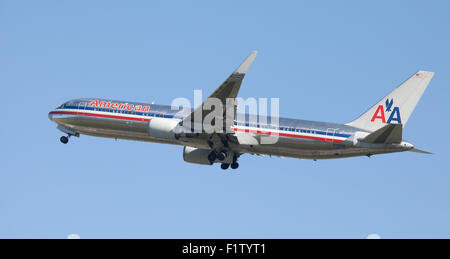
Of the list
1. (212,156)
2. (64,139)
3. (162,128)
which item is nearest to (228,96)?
(162,128)

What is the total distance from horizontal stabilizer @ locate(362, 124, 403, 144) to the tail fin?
489cm

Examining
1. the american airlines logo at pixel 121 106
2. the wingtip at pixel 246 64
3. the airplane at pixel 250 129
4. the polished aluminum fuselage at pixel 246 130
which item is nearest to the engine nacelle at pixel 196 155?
the airplane at pixel 250 129

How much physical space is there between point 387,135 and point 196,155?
753 inches

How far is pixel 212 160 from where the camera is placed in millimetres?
63844

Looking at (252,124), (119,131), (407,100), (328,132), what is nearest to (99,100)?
(119,131)

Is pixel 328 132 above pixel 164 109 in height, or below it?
below

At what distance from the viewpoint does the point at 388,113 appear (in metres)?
60.2

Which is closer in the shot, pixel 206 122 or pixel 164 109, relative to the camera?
pixel 206 122

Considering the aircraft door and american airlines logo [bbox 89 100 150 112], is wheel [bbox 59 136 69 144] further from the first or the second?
the aircraft door

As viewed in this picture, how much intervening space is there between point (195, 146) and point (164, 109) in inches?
160

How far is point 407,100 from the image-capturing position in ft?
195

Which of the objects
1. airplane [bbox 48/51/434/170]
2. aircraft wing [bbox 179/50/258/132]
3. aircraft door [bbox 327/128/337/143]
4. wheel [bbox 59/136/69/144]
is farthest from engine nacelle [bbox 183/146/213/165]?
aircraft door [bbox 327/128/337/143]

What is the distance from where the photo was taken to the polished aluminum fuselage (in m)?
57.9

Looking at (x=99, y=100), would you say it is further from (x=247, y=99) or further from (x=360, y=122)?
(x=360, y=122)
